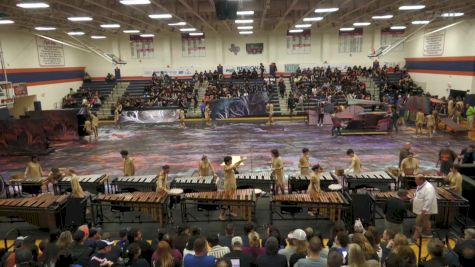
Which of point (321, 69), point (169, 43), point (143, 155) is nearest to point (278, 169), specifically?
point (143, 155)

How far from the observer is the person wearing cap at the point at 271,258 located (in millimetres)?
5641

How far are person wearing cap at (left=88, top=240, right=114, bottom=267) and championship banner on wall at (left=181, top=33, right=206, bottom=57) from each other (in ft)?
112

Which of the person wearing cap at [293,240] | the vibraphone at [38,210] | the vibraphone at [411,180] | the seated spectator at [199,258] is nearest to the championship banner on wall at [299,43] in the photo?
the vibraphone at [411,180]

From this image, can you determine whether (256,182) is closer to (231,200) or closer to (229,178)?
(229,178)

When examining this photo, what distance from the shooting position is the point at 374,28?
122 ft

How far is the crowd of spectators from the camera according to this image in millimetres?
5445

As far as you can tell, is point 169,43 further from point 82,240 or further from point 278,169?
point 82,240

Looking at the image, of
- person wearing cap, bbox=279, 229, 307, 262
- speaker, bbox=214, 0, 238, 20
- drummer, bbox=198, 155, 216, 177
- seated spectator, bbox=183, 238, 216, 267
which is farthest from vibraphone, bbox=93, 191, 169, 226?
speaker, bbox=214, 0, 238, 20

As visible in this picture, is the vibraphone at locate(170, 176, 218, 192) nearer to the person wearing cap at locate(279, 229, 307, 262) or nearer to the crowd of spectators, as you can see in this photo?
the crowd of spectators

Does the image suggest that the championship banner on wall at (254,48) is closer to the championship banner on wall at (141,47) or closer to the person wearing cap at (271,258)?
the championship banner on wall at (141,47)

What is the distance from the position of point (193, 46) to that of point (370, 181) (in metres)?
30.8

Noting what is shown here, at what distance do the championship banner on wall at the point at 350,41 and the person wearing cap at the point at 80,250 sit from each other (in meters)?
36.1

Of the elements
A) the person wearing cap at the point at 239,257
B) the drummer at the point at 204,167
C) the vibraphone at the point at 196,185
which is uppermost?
the person wearing cap at the point at 239,257

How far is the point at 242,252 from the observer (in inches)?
236
